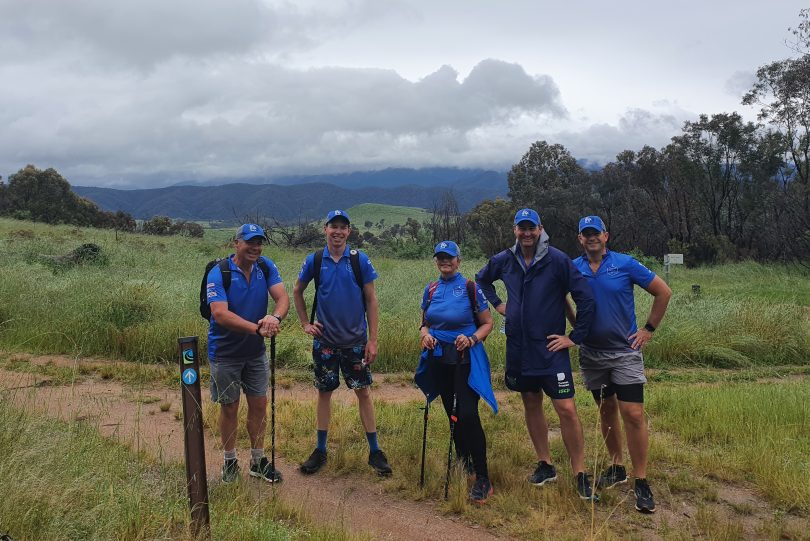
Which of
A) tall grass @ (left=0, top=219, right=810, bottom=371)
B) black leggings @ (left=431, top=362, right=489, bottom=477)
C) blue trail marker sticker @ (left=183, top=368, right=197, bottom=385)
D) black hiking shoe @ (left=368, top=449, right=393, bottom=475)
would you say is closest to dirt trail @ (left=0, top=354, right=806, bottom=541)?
black hiking shoe @ (left=368, top=449, right=393, bottom=475)

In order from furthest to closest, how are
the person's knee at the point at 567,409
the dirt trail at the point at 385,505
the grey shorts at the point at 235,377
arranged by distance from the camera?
the grey shorts at the point at 235,377 → the person's knee at the point at 567,409 → the dirt trail at the point at 385,505

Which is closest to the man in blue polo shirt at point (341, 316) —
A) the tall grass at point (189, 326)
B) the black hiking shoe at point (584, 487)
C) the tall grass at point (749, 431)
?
the black hiking shoe at point (584, 487)

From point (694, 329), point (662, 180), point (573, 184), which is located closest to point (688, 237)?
point (662, 180)

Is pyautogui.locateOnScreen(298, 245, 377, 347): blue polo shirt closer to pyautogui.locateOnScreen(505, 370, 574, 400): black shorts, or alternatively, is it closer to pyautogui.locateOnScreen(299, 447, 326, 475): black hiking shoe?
pyautogui.locateOnScreen(299, 447, 326, 475): black hiking shoe

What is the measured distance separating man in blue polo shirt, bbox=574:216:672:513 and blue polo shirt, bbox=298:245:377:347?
1.83 meters

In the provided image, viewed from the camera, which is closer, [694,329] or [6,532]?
[6,532]

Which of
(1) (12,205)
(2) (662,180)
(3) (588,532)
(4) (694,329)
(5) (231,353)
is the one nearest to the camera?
(3) (588,532)

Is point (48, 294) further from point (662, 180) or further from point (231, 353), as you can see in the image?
point (662, 180)

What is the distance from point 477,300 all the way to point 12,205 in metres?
53.9

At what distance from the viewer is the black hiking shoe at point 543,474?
4.41 meters

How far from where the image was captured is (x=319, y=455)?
4848 millimetres

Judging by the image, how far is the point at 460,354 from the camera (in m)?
4.22

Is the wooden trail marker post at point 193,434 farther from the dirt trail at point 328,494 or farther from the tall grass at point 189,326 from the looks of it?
the tall grass at point 189,326

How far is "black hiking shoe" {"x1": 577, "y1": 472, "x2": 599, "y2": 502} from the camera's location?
412cm
